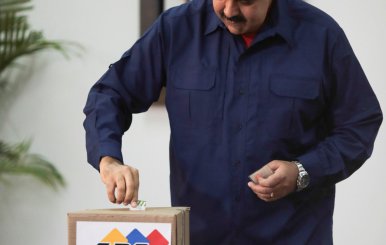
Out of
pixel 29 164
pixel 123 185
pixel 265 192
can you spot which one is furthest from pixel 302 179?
pixel 29 164

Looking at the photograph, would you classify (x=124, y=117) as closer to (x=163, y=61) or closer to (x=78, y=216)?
(x=163, y=61)

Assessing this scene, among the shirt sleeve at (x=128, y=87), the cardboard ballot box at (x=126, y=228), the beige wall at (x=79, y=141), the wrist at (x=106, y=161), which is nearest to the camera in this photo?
the cardboard ballot box at (x=126, y=228)

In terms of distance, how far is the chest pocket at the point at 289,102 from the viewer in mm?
1563

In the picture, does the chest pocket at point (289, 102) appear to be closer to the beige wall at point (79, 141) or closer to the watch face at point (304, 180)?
the watch face at point (304, 180)

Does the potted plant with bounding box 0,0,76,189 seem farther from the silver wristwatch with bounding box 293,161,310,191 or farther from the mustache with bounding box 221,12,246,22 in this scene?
the silver wristwatch with bounding box 293,161,310,191

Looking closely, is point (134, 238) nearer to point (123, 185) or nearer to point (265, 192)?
point (123, 185)

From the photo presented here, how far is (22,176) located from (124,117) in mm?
1716

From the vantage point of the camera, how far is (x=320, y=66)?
1.59 meters

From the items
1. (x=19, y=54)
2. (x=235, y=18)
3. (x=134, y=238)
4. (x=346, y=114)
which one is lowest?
(x=134, y=238)

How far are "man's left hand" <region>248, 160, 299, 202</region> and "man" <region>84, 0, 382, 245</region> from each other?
0.01 metres

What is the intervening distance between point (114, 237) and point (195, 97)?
425 mm

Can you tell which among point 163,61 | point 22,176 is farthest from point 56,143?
point 163,61

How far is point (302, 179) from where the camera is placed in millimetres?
1519

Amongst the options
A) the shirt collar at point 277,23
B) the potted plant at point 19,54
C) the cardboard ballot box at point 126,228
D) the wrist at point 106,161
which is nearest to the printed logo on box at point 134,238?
the cardboard ballot box at point 126,228
